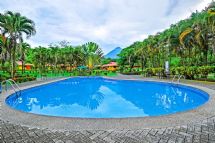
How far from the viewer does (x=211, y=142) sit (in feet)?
10.2

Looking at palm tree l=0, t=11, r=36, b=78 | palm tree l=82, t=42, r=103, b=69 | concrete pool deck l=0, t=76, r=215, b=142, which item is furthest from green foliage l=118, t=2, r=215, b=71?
palm tree l=0, t=11, r=36, b=78

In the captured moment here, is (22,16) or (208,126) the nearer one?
(208,126)

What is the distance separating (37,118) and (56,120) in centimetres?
58

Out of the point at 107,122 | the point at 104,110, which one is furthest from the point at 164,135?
the point at 104,110

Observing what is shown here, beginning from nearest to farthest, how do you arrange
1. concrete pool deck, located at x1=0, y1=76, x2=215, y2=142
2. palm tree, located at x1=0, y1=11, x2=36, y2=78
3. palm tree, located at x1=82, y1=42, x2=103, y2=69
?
concrete pool deck, located at x1=0, y1=76, x2=215, y2=142 → palm tree, located at x1=0, y1=11, x2=36, y2=78 → palm tree, located at x1=82, y1=42, x2=103, y2=69

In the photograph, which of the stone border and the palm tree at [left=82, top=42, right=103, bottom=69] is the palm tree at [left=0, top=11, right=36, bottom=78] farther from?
the palm tree at [left=82, top=42, right=103, bottom=69]

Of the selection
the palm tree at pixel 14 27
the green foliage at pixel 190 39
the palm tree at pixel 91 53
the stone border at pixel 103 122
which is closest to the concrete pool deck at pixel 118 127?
the stone border at pixel 103 122

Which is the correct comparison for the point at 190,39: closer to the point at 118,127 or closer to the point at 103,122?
the point at 103,122

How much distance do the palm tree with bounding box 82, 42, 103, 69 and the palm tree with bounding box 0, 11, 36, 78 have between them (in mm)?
17867

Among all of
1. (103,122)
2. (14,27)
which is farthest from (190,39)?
(103,122)

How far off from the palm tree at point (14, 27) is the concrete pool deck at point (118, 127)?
12669 mm

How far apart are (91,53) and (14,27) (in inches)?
787

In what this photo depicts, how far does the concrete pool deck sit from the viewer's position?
133 inches

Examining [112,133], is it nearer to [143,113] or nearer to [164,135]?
[164,135]
